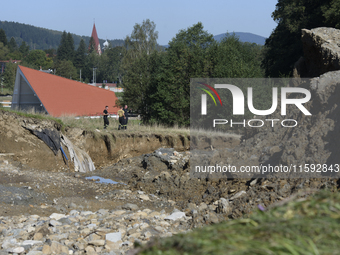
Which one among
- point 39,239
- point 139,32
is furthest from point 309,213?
point 139,32

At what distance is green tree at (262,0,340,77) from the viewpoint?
24.5 metres

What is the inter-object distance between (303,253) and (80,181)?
11108 mm

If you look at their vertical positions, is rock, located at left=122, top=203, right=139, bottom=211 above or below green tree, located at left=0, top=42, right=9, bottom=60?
below

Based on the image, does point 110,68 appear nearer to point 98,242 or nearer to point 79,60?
point 79,60

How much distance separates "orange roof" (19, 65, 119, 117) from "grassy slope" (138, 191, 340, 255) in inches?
1001

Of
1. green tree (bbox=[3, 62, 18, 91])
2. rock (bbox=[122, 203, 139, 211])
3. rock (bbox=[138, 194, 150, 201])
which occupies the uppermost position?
green tree (bbox=[3, 62, 18, 91])

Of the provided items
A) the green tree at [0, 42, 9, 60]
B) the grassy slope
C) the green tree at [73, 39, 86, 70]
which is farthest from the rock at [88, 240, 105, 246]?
the green tree at [0, 42, 9, 60]

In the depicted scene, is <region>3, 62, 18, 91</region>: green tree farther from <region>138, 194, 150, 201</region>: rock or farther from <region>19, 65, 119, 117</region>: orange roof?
<region>138, 194, 150, 201</region>: rock

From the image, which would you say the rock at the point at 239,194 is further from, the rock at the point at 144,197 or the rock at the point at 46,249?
the rock at the point at 46,249

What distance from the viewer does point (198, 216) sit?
311 inches

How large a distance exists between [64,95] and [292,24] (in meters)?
20.1

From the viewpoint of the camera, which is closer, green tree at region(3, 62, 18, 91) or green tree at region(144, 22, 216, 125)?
green tree at region(144, 22, 216, 125)

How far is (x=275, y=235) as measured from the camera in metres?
1.93

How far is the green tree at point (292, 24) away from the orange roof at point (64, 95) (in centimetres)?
1616
